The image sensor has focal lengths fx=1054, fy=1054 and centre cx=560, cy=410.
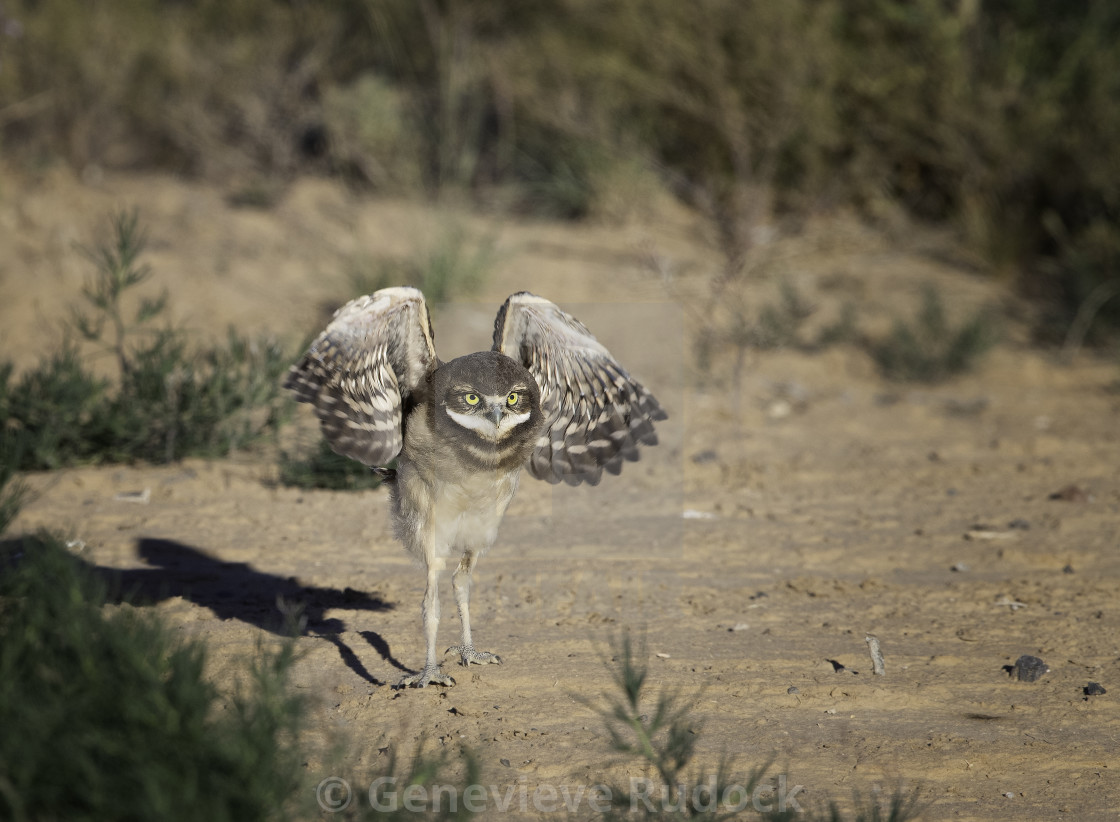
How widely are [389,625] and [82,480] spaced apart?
277cm

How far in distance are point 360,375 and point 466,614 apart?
1.09 metres

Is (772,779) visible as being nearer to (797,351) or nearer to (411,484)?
(411,484)

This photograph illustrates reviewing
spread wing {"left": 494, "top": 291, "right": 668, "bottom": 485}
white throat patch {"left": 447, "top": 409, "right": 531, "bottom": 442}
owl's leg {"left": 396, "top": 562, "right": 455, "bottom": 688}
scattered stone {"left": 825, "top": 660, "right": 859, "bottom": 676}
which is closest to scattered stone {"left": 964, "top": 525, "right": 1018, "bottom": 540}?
scattered stone {"left": 825, "top": 660, "right": 859, "bottom": 676}

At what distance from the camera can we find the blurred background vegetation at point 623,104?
10.8 m

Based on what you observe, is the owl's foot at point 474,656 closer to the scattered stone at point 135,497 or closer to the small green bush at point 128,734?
the small green bush at point 128,734

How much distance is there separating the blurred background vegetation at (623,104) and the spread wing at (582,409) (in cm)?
606

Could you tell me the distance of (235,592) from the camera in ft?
16.8

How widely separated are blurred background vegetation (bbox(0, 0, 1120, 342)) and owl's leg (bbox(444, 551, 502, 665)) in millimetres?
6611

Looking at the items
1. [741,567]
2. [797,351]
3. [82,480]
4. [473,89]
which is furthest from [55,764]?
[473,89]

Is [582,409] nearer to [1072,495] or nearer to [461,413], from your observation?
[461,413]

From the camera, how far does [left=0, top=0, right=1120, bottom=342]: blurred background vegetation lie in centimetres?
1084

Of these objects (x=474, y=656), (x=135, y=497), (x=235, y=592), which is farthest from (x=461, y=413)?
(x=135, y=497)

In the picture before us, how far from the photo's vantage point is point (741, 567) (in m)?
5.50

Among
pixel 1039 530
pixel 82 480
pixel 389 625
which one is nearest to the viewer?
pixel 389 625
